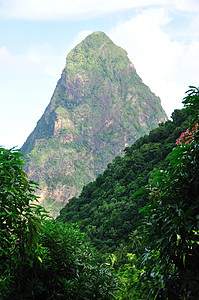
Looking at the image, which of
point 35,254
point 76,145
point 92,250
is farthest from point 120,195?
point 76,145

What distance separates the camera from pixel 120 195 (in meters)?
38.6

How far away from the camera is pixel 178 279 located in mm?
3211

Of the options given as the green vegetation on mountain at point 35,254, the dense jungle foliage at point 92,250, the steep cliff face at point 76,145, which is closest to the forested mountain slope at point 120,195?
the green vegetation on mountain at point 35,254

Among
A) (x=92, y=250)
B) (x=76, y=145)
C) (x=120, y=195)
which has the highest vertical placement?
(x=76, y=145)

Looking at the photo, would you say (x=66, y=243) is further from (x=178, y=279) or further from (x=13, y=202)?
(x=178, y=279)

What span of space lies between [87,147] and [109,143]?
14050 mm

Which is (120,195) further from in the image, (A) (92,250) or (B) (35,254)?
(B) (35,254)

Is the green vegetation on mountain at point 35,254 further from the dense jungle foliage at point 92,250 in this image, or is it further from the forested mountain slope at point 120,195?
the forested mountain slope at point 120,195

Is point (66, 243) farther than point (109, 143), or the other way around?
point (109, 143)

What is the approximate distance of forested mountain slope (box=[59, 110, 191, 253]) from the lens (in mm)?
31234

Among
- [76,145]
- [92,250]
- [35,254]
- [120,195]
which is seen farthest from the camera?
[76,145]

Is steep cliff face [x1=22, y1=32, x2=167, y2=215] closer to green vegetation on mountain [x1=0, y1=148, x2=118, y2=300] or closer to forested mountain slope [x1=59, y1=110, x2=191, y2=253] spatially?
forested mountain slope [x1=59, y1=110, x2=191, y2=253]

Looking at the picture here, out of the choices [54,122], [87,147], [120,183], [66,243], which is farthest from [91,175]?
[66,243]

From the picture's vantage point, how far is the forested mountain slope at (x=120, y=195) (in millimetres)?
31234
